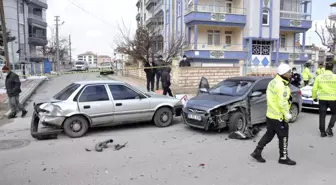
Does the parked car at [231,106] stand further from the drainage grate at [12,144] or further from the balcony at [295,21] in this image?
the balcony at [295,21]

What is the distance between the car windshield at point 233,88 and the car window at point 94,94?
3027mm

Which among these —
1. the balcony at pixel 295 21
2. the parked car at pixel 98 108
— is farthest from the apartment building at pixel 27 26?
the parked car at pixel 98 108

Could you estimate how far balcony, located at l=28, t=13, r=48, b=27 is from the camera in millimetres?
50625

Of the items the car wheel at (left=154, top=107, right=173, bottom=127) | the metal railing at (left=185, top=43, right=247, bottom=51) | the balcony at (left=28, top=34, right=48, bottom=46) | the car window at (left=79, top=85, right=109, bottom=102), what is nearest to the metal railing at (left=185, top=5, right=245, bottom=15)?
the metal railing at (left=185, top=43, right=247, bottom=51)

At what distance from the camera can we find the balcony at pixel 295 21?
3269cm

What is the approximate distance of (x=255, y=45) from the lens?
32062mm

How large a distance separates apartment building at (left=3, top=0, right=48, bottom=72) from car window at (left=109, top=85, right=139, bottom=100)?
1420 inches

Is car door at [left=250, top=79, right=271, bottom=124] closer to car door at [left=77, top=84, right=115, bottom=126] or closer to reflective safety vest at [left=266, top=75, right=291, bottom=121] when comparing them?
reflective safety vest at [left=266, top=75, right=291, bottom=121]

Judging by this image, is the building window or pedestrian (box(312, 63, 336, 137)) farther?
the building window

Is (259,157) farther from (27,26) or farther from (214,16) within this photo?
(27,26)

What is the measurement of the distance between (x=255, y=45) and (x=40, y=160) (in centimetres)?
2958

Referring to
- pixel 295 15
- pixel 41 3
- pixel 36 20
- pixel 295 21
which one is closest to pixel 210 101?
pixel 295 21

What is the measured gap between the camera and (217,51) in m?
29.9

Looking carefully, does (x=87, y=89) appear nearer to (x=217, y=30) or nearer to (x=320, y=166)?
(x=320, y=166)
